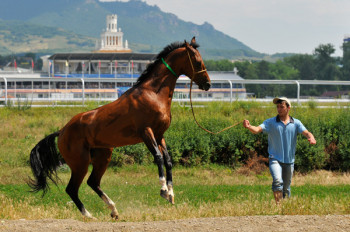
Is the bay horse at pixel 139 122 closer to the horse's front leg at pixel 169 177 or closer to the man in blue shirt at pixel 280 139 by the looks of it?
the horse's front leg at pixel 169 177

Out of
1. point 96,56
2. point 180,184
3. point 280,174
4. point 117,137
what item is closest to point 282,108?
point 280,174

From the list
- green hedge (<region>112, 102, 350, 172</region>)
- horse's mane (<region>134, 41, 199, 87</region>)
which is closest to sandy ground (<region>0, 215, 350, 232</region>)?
horse's mane (<region>134, 41, 199, 87</region>)

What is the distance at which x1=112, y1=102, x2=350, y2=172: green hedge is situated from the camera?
19297mm

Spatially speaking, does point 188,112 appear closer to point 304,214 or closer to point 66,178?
point 66,178

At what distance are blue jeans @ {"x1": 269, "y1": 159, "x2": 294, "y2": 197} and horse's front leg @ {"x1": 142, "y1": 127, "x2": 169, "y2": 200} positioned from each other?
195 cm

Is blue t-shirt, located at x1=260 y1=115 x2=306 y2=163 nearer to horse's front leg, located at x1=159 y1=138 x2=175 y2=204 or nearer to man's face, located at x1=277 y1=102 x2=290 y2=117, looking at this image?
man's face, located at x1=277 y1=102 x2=290 y2=117

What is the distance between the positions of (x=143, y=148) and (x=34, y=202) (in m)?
6.83

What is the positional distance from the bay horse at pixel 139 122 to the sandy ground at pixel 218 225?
770 millimetres

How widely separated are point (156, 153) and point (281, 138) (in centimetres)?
223

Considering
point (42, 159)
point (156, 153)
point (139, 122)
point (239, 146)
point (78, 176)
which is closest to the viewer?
point (156, 153)

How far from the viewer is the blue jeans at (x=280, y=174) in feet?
32.1

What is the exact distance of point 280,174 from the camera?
385 inches

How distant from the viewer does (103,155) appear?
1022cm

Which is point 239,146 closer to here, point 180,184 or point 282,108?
point 180,184
